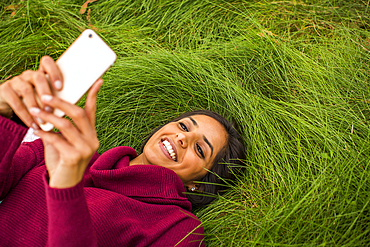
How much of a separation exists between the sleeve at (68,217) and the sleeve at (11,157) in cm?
Result: 40

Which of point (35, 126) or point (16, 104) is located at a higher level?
point (16, 104)

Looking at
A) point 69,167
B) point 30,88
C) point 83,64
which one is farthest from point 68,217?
point 83,64

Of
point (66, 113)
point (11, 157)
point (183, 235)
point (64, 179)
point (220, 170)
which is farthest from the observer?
point (220, 170)

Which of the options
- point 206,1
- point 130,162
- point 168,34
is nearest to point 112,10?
point 168,34

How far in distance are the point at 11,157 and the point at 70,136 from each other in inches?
28.3

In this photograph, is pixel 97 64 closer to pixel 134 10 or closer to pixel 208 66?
pixel 208 66

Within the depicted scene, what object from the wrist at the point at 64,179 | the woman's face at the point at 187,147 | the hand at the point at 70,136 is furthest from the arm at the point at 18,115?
the woman's face at the point at 187,147

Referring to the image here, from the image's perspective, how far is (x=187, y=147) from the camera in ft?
7.02

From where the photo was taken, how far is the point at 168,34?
3.20 metres

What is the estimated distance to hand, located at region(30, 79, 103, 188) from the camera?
3.43 feet

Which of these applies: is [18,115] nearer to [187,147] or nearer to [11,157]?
[11,157]

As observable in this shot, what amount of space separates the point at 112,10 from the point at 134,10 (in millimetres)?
284

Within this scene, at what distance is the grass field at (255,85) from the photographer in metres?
1.75

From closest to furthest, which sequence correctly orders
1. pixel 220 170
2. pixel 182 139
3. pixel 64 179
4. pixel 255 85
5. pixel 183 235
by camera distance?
pixel 64 179, pixel 183 235, pixel 182 139, pixel 220 170, pixel 255 85
